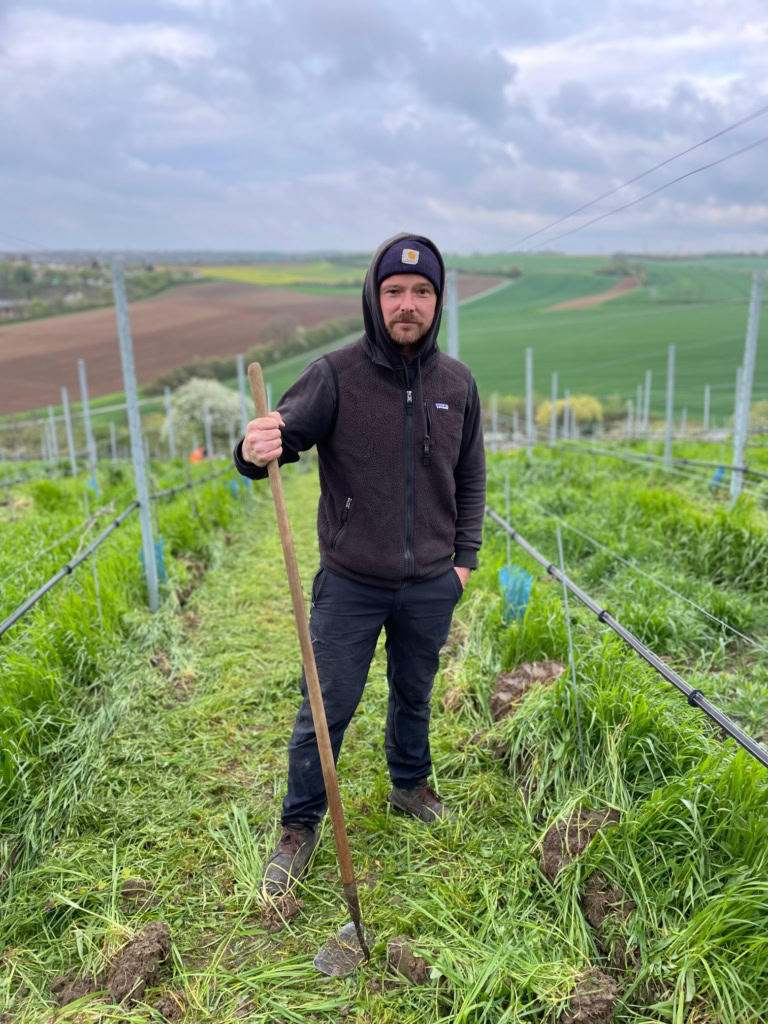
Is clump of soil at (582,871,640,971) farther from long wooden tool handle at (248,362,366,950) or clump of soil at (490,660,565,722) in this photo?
clump of soil at (490,660,565,722)

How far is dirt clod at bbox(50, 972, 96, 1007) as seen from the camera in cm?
183

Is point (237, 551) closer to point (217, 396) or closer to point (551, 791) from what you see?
point (551, 791)

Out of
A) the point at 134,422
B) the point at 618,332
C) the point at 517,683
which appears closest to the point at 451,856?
the point at 517,683

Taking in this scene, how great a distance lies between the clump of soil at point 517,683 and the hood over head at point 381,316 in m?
1.56

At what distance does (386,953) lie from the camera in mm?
1941

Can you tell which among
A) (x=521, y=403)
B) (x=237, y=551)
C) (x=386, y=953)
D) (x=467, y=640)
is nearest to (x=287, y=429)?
(x=386, y=953)

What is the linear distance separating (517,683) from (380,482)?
1.40 meters

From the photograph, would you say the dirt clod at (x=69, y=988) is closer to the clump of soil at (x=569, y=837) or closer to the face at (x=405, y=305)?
the clump of soil at (x=569, y=837)

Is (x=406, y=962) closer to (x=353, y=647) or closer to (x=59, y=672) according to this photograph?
(x=353, y=647)

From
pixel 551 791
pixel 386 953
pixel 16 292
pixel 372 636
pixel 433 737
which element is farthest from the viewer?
pixel 16 292

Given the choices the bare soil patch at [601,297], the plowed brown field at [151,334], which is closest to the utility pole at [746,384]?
the plowed brown field at [151,334]

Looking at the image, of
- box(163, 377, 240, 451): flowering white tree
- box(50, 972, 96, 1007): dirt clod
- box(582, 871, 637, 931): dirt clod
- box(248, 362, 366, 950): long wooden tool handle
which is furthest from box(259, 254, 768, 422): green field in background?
box(50, 972, 96, 1007): dirt clod

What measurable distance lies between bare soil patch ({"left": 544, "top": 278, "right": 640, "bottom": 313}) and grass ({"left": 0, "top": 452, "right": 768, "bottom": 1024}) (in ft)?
91.1

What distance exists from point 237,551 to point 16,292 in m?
4.41
